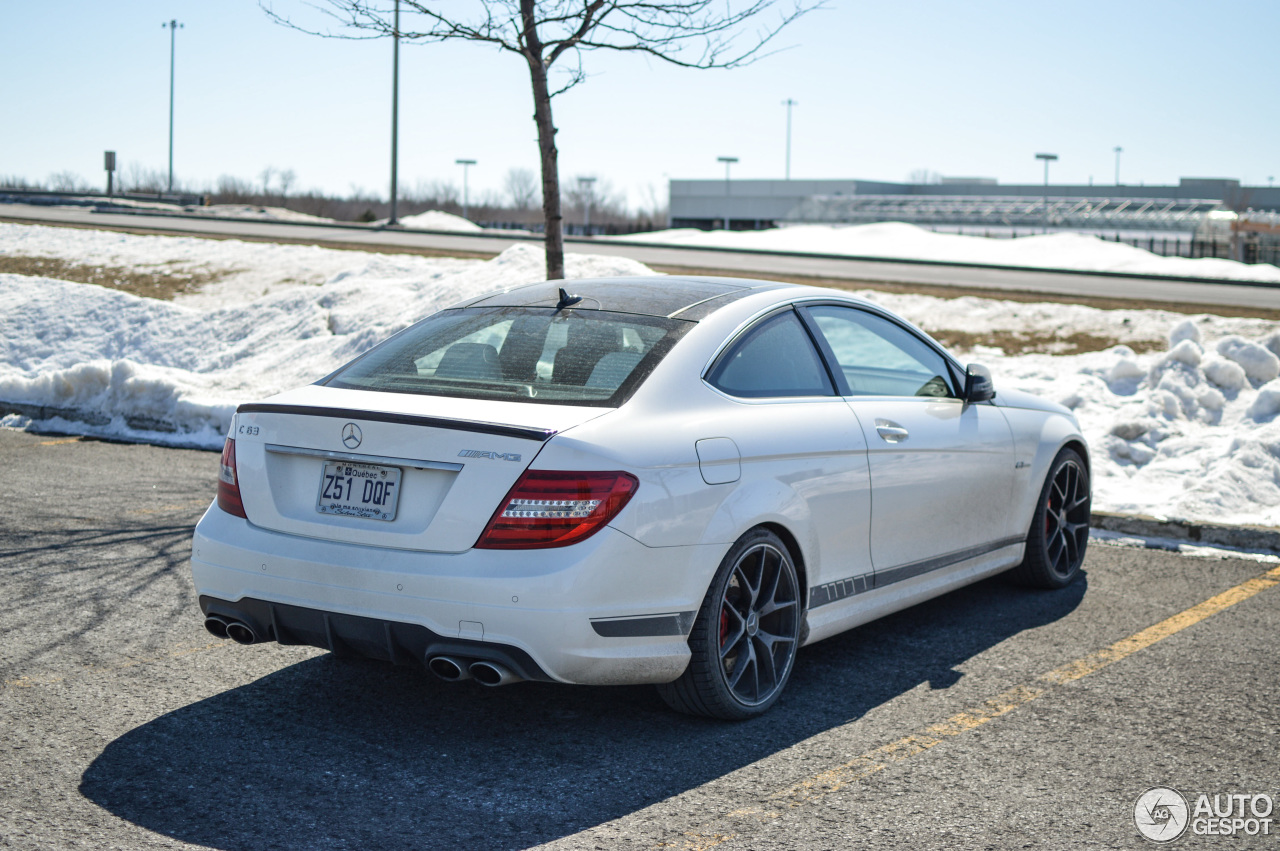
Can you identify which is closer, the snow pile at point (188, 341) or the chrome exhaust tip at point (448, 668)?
the chrome exhaust tip at point (448, 668)

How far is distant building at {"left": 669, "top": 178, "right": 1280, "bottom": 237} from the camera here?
62.6 meters

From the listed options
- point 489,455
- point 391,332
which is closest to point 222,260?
point 391,332

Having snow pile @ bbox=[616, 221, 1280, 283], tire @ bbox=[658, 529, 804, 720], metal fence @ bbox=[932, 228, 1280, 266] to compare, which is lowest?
tire @ bbox=[658, 529, 804, 720]

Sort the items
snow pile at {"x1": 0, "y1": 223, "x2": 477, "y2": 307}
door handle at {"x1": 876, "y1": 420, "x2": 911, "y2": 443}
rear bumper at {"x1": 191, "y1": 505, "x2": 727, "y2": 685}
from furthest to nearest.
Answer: snow pile at {"x1": 0, "y1": 223, "x2": 477, "y2": 307}
door handle at {"x1": 876, "y1": 420, "x2": 911, "y2": 443}
rear bumper at {"x1": 191, "y1": 505, "x2": 727, "y2": 685}

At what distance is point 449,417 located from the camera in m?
3.73

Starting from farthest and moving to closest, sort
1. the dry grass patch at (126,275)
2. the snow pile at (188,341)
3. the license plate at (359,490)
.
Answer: the dry grass patch at (126,275), the snow pile at (188,341), the license plate at (359,490)

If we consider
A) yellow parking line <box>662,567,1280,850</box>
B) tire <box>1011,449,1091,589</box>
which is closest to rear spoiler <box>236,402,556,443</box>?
yellow parking line <box>662,567,1280,850</box>

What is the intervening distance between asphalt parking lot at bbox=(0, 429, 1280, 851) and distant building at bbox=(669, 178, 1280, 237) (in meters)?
59.3

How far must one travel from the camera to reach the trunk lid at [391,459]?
11.9ft

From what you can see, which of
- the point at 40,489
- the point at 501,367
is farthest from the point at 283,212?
the point at 501,367

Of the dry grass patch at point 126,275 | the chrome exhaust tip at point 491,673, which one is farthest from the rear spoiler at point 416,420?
the dry grass patch at point 126,275

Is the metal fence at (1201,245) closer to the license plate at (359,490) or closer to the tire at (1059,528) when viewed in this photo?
the tire at (1059,528)

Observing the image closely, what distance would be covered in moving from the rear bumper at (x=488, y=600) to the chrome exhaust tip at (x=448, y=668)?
0.09 feet

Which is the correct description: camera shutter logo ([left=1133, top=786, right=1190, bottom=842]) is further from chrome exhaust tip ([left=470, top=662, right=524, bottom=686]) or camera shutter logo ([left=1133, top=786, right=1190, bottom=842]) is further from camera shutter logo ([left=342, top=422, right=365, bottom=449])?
camera shutter logo ([left=342, top=422, right=365, bottom=449])
